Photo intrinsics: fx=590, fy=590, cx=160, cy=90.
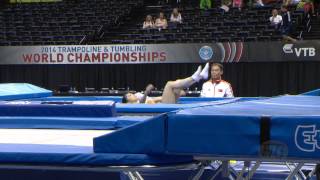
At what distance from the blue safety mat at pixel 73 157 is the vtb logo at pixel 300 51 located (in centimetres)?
1256

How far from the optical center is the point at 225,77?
1625 centimetres

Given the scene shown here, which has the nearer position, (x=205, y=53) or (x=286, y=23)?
(x=205, y=53)

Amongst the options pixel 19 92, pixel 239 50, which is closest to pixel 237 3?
pixel 239 50

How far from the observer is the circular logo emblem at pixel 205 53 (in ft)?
52.9

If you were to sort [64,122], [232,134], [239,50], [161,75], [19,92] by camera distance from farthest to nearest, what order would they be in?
1. [161,75]
2. [239,50]
3. [19,92]
4. [64,122]
5. [232,134]

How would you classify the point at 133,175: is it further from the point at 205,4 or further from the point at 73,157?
the point at 205,4

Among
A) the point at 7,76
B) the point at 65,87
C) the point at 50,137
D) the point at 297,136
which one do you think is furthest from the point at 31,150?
the point at 7,76

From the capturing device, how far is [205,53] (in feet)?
53.1

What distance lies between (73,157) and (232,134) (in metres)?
0.91

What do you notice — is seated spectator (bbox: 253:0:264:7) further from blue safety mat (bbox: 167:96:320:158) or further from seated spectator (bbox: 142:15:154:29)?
blue safety mat (bbox: 167:96:320:158)

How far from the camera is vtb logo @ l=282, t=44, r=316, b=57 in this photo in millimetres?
15245

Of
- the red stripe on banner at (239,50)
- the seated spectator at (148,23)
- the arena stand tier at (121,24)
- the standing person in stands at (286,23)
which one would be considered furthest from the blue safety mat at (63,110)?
the seated spectator at (148,23)

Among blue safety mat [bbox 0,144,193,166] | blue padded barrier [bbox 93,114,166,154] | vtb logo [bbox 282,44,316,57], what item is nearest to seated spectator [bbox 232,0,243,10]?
vtb logo [bbox 282,44,316,57]

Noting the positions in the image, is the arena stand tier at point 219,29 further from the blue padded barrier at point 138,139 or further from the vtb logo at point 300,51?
the blue padded barrier at point 138,139
